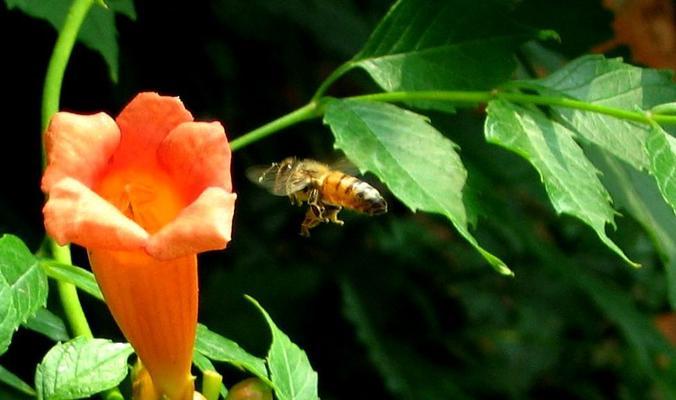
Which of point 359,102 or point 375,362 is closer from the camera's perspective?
point 359,102

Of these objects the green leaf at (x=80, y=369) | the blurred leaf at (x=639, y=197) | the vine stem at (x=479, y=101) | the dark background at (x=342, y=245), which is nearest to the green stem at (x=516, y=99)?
the vine stem at (x=479, y=101)

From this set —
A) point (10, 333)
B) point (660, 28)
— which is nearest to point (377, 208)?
point (10, 333)

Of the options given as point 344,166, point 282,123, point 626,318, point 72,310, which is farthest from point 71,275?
point 626,318

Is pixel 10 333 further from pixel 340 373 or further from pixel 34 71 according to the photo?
pixel 340 373

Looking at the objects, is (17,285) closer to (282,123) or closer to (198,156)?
(198,156)

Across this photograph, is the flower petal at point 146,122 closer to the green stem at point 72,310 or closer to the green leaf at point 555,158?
the green stem at point 72,310

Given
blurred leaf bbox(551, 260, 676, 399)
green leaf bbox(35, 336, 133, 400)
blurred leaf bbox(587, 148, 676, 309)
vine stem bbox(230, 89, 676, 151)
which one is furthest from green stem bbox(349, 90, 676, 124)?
blurred leaf bbox(551, 260, 676, 399)
